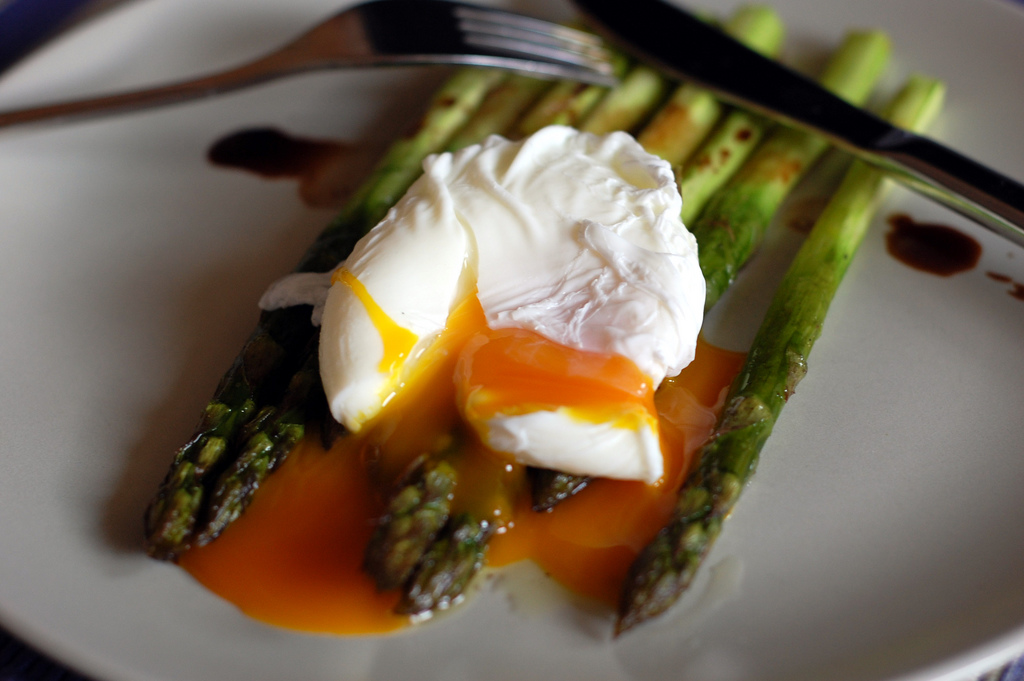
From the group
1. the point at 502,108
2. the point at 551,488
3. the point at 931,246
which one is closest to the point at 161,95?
the point at 502,108

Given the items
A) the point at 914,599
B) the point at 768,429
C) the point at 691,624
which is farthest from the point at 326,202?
the point at 914,599

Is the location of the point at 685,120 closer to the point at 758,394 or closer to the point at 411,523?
the point at 758,394

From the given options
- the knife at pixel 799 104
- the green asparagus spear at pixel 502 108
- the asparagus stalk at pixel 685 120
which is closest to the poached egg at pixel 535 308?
the asparagus stalk at pixel 685 120

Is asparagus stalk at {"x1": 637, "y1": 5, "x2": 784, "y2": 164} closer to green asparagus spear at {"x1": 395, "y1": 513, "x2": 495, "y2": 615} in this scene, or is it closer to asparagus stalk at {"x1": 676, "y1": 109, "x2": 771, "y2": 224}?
asparagus stalk at {"x1": 676, "y1": 109, "x2": 771, "y2": 224}

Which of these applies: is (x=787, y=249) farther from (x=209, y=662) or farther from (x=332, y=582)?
(x=209, y=662)

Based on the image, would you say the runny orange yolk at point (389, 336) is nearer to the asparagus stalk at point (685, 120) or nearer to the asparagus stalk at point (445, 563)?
the asparagus stalk at point (445, 563)

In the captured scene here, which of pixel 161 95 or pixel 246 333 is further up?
pixel 161 95
